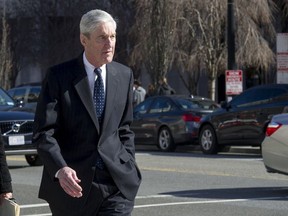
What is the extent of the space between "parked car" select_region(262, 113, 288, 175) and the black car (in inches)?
243

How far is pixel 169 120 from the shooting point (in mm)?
23328

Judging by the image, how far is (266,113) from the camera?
807 inches

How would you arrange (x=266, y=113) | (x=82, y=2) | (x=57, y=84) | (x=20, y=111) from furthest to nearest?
(x=82, y=2), (x=266, y=113), (x=20, y=111), (x=57, y=84)

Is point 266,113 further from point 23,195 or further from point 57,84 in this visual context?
point 57,84

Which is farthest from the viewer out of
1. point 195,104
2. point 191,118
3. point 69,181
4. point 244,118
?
point 195,104

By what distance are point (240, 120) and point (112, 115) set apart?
1575cm

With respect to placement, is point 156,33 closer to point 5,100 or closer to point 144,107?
point 144,107

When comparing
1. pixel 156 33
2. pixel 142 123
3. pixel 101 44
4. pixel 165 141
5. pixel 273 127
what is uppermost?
pixel 101 44

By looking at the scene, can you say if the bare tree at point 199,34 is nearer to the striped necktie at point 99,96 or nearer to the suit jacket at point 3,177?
the suit jacket at point 3,177

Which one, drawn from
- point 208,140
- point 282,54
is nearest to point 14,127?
point 208,140

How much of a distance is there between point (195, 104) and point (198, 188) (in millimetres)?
9732

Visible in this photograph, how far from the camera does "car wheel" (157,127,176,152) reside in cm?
2331

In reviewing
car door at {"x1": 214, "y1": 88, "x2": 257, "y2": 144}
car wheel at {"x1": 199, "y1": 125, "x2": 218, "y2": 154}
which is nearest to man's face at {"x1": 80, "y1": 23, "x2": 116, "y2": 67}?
car door at {"x1": 214, "y1": 88, "x2": 257, "y2": 144}

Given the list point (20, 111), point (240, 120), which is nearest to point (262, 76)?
point (240, 120)
